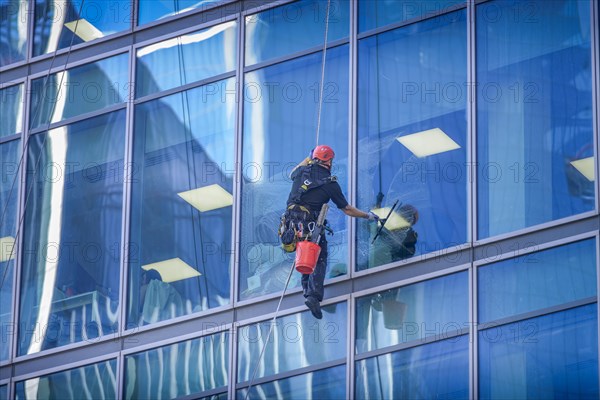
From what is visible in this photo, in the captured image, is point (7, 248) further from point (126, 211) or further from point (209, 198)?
point (209, 198)

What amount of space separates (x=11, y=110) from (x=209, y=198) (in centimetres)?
385

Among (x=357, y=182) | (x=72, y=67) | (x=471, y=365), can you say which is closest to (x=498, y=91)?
(x=357, y=182)

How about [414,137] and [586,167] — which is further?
[414,137]

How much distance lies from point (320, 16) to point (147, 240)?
3737mm

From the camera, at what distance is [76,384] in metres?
22.2

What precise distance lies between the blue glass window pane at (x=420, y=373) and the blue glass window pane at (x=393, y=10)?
4334 millimetres

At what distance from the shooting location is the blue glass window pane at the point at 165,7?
915 inches

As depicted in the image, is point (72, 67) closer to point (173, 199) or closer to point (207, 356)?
point (173, 199)

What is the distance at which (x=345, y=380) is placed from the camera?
66.8ft

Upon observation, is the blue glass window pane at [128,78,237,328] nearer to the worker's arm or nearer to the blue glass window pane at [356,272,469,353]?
the blue glass window pane at [356,272,469,353]

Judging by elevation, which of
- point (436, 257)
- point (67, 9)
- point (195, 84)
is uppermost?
point (67, 9)

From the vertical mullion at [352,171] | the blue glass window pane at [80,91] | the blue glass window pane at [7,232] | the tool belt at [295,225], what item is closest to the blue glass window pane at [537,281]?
the vertical mullion at [352,171]

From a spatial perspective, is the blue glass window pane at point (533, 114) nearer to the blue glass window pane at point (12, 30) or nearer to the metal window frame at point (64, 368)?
the metal window frame at point (64, 368)

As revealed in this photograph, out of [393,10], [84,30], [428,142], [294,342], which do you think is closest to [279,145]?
[428,142]
